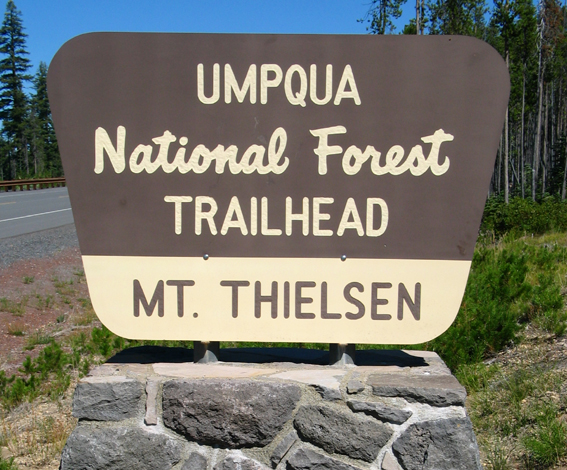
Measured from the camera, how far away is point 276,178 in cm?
259

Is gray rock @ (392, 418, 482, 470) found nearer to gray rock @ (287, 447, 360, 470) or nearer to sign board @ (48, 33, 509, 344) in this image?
gray rock @ (287, 447, 360, 470)

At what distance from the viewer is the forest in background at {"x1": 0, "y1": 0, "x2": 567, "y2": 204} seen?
67.4ft

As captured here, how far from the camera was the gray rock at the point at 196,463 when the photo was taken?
2510 millimetres

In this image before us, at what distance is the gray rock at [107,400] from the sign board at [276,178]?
0.27m

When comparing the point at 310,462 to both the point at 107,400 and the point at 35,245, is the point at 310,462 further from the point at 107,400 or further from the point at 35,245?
the point at 35,245

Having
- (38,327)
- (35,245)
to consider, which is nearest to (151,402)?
(38,327)

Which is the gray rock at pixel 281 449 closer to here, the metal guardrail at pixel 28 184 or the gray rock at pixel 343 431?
the gray rock at pixel 343 431

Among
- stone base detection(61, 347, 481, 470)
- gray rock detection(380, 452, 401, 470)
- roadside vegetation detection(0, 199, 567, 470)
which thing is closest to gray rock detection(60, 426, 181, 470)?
stone base detection(61, 347, 481, 470)

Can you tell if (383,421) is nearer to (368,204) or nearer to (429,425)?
(429,425)

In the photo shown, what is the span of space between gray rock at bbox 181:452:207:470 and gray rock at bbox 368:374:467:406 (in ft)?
2.81

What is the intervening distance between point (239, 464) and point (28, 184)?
107 feet

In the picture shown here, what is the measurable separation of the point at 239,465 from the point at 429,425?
885 mm

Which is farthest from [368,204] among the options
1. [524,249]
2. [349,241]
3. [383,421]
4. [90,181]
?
[524,249]

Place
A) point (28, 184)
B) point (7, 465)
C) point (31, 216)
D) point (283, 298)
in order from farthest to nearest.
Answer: point (28, 184) → point (31, 216) → point (7, 465) → point (283, 298)
